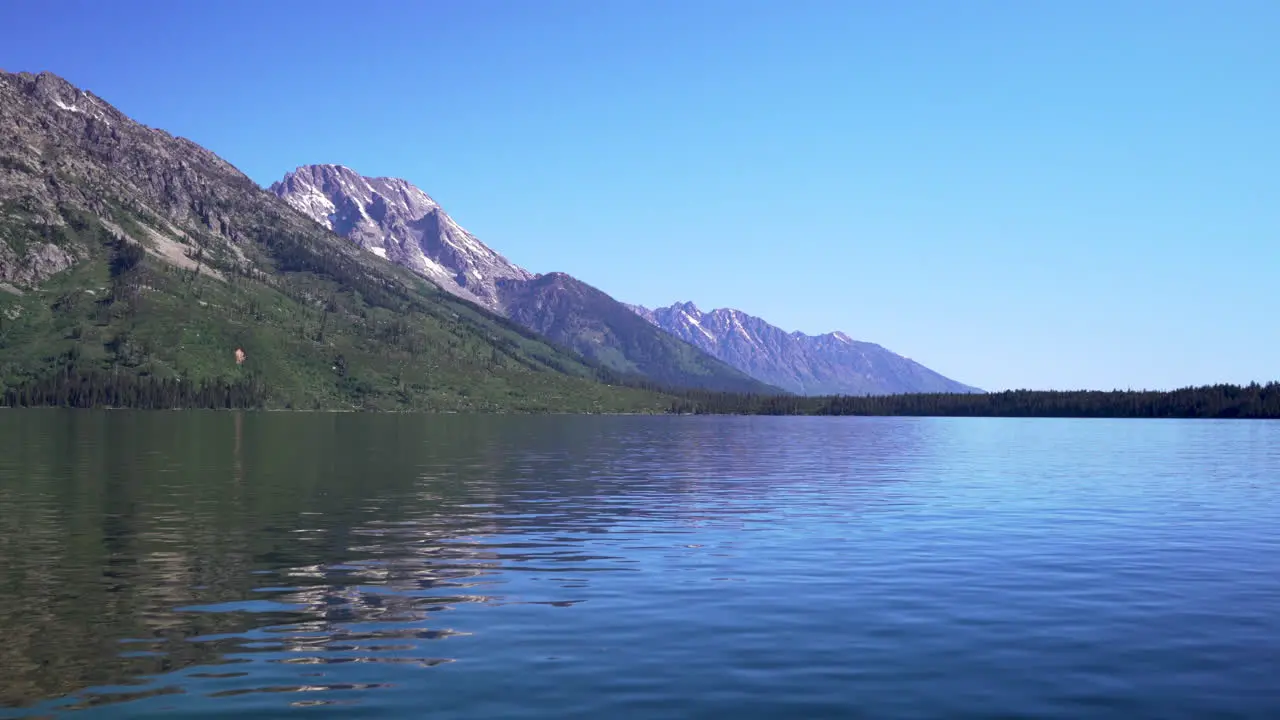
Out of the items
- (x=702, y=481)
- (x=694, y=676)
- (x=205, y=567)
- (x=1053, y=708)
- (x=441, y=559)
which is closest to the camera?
(x=1053, y=708)

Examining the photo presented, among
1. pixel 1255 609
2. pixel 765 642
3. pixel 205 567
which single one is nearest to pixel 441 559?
pixel 205 567

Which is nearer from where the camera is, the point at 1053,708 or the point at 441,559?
the point at 1053,708

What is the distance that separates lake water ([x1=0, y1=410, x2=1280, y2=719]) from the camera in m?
23.7

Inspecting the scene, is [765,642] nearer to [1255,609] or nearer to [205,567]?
[1255,609]

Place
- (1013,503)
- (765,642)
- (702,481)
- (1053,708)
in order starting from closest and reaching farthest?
1. (1053,708)
2. (765,642)
3. (1013,503)
4. (702,481)

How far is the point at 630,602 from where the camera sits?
35000 millimetres

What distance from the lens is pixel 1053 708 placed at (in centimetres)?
2266

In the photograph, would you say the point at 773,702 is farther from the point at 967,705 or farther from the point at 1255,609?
the point at 1255,609

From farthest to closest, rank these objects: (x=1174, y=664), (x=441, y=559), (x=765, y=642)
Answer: (x=441, y=559) < (x=765, y=642) < (x=1174, y=664)

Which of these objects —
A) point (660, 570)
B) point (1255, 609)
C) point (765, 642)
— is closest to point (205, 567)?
point (660, 570)

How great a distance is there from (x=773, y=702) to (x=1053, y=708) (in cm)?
652

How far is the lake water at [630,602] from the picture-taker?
77.6 feet

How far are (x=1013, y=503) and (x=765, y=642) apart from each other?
50737mm

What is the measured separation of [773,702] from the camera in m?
22.9
